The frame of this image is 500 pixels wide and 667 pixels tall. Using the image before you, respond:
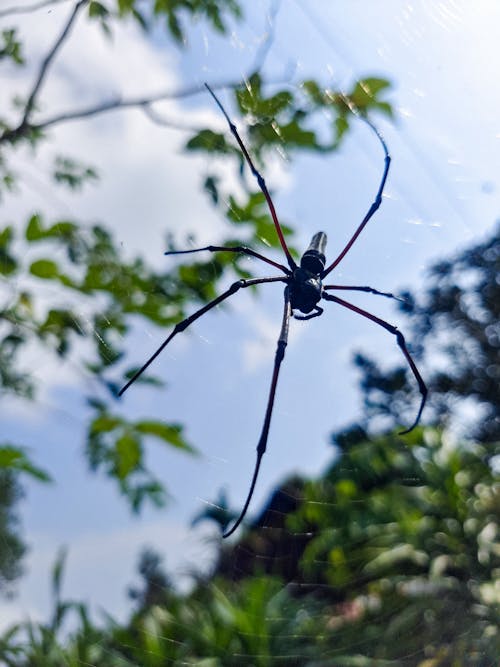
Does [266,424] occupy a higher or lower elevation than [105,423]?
lower

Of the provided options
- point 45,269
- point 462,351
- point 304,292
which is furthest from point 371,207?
point 462,351

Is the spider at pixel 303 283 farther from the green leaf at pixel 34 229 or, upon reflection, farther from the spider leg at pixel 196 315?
the green leaf at pixel 34 229

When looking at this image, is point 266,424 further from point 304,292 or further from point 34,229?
point 34,229

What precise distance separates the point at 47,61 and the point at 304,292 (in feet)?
3.62

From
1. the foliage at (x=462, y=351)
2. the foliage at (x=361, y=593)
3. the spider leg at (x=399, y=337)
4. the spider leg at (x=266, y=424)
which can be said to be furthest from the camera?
the foliage at (x=462, y=351)

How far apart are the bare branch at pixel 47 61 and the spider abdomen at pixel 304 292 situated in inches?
37.8

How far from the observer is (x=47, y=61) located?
2082 millimetres

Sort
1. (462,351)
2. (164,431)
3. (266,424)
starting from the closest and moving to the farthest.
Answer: (266,424) < (164,431) < (462,351)

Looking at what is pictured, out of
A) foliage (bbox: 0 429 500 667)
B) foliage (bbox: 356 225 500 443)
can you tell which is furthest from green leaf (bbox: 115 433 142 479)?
foliage (bbox: 356 225 500 443)

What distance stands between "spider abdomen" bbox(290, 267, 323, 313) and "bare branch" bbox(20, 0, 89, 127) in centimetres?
96

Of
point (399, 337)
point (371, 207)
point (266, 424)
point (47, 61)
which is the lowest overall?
point (266, 424)

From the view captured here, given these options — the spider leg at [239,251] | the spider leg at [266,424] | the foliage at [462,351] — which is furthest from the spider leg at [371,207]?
the foliage at [462,351]

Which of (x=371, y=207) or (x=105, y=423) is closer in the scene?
(x=105, y=423)

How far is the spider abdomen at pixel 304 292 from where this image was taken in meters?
1.80
